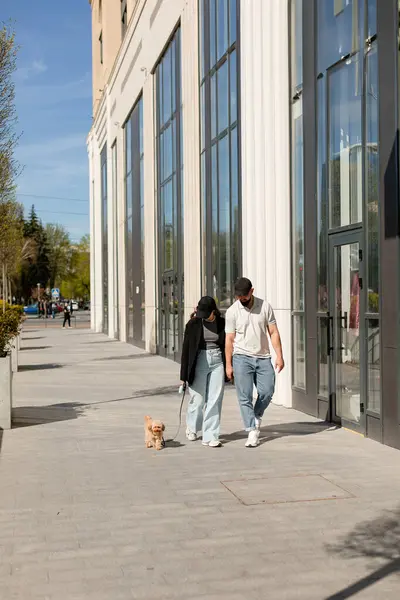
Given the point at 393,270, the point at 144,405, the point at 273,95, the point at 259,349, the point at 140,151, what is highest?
the point at 140,151

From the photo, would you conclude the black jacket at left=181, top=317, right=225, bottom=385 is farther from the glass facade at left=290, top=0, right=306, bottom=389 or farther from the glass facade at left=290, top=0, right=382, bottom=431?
the glass facade at left=290, top=0, right=306, bottom=389

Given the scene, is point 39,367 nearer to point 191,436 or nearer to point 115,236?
point 191,436

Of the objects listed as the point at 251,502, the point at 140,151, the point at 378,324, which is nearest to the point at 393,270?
the point at 378,324

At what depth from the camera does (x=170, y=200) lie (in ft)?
80.8

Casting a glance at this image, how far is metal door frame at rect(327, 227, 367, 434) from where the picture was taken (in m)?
9.62

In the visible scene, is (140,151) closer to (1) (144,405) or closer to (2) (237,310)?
(1) (144,405)

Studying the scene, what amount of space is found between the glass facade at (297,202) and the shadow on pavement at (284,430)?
129cm

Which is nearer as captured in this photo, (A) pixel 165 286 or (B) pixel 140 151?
(A) pixel 165 286

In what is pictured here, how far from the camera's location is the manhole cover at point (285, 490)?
6711mm

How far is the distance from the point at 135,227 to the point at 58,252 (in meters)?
84.3

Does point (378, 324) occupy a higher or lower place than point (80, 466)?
higher

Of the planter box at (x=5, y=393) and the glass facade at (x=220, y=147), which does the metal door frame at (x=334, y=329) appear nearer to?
the planter box at (x=5, y=393)

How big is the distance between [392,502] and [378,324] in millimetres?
2952

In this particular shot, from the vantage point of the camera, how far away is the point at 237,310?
29.8ft
